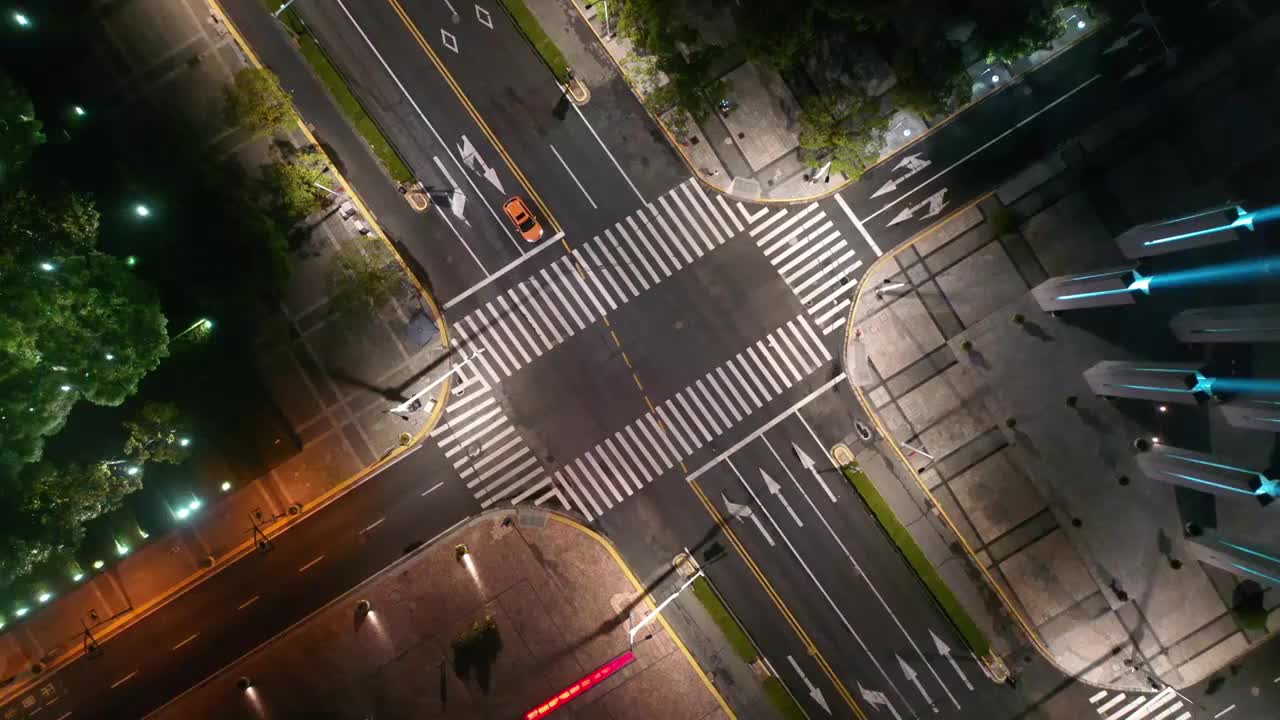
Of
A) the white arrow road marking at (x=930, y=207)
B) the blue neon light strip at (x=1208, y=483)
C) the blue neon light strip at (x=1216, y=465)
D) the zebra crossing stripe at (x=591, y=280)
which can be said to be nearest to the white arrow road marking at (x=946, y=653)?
→ the blue neon light strip at (x=1208, y=483)

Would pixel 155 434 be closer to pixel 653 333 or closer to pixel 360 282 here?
pixel 360 282

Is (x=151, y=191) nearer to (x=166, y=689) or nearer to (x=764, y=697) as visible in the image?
(x=166, y=689)

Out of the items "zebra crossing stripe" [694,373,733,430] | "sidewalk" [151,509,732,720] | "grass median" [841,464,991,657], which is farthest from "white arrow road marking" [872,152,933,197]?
"sidewalk" [151,509,732,720]

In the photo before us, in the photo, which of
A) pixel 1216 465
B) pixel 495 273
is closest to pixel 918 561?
pixel 1216 465

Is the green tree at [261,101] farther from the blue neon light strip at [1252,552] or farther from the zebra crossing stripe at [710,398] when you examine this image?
the blue neon light strip at [1252,552]

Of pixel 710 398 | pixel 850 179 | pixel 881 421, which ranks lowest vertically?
pixel 881 421

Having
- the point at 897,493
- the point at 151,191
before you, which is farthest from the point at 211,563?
the point at 897,493

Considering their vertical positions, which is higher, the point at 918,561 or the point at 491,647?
the point at 491,647
